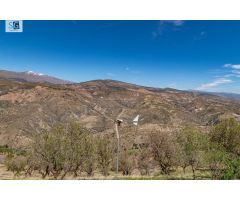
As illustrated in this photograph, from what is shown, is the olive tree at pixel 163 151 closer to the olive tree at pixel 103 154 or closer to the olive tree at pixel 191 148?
the olive tree at pixel 191 148

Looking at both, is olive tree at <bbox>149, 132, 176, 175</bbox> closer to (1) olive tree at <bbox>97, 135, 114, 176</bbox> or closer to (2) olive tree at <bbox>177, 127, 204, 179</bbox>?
(2) olive tree at <bbox>177, 127, 204, 179</bbox>

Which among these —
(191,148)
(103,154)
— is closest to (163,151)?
(191,148)
